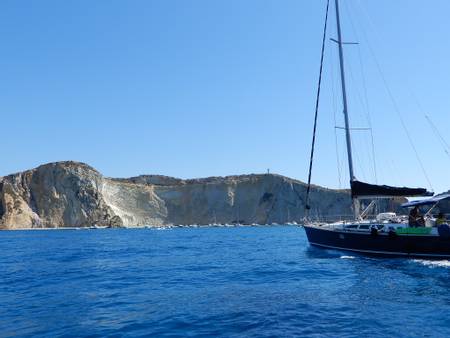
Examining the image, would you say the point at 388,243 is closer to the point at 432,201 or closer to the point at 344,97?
the point at 432,201

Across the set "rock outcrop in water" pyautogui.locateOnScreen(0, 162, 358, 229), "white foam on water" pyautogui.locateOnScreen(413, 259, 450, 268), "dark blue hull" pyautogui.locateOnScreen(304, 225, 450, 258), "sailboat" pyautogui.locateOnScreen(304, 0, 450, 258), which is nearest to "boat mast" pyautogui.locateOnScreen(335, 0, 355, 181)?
"sailboat" pyautogui.locateOnScreen(304, 0, 450, 258)

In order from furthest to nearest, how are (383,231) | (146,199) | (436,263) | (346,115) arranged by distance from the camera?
(146,199), (346,115), (383,231), (436,263)

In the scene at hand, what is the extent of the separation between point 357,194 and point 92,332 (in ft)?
68.1

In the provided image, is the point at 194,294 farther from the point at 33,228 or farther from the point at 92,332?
the point at 33,228

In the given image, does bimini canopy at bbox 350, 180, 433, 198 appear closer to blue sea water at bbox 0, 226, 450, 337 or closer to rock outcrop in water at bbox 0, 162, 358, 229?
blue sea water at bbox 0, 226, 450, 337

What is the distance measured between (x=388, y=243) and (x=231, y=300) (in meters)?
14.2

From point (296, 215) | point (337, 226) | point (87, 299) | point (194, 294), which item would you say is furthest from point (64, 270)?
point (296, 215)

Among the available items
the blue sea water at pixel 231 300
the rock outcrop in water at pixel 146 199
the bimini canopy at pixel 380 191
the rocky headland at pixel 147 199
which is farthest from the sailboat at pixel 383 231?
the rocky headland at pixel 147 199

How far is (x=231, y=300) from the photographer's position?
40.7ft

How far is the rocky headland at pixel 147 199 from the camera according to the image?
10425cm

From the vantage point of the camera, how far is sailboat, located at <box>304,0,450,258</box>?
73.0ft

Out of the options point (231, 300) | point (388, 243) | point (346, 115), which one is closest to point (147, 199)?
point (346, 115)

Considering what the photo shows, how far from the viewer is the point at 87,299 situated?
44.0 feet

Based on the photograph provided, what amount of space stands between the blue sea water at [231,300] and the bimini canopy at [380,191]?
553 centimetres
